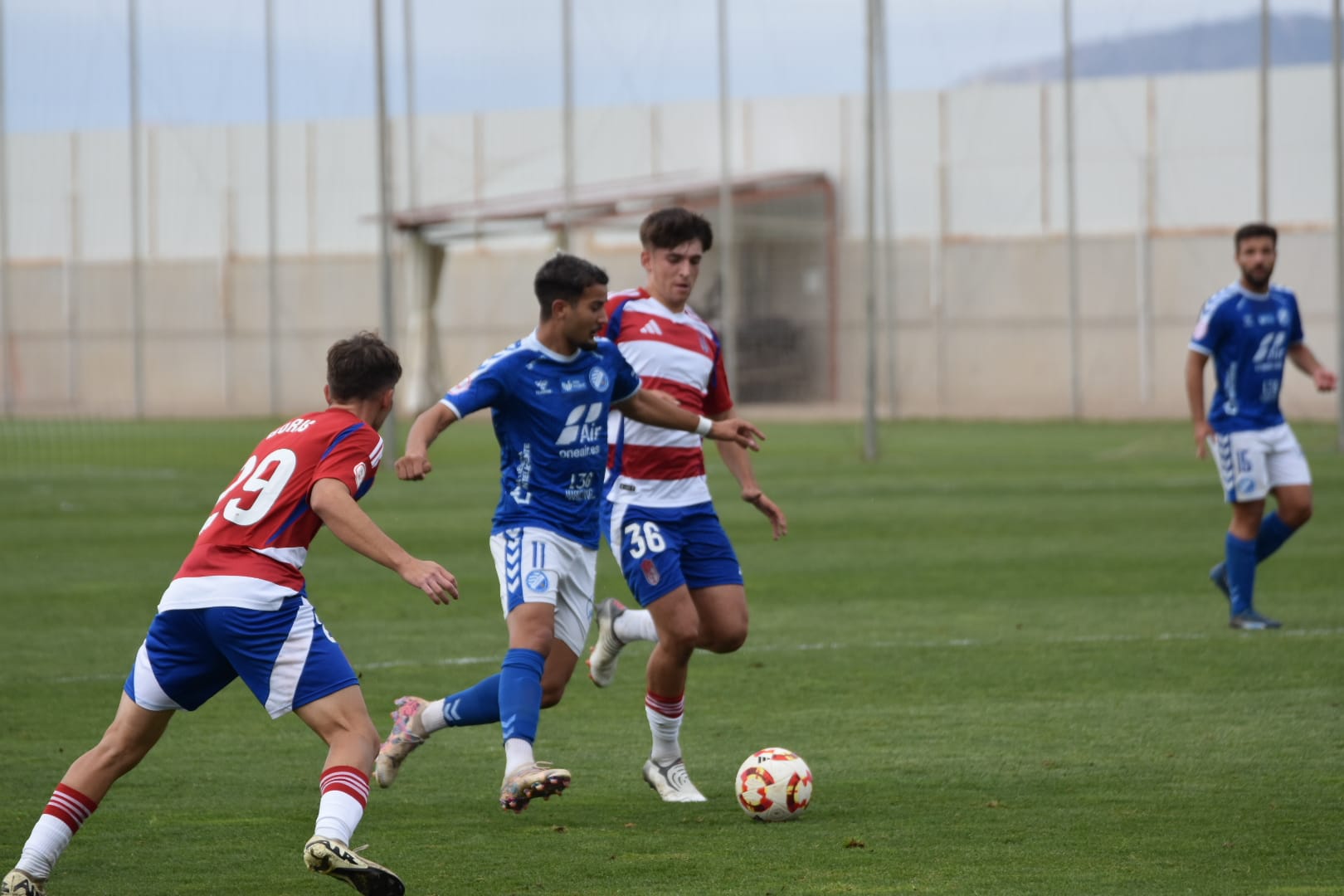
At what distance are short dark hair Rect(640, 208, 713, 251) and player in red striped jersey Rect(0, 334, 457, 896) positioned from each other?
1.86 m

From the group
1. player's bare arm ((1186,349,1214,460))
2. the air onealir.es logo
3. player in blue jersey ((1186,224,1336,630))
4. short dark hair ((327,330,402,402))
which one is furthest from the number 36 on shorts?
player in blue jersey ((1186,224,1336,630))

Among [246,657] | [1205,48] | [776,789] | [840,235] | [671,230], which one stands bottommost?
[776,789]

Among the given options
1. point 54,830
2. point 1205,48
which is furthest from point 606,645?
point 1205,48

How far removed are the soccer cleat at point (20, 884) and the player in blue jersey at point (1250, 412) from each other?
23.6 feet

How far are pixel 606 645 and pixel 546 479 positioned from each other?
4.95 feet

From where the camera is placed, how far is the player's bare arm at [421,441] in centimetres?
548

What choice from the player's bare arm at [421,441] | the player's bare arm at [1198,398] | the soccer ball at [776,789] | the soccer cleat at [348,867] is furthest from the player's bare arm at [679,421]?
the player's bare arm at [1198,398]

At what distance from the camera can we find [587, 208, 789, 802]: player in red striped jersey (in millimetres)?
6508

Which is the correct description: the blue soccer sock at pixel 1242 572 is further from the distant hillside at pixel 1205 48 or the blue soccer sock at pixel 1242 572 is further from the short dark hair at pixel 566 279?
the distant hillside at pixel 1205 48

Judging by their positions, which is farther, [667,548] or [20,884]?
[667,548]

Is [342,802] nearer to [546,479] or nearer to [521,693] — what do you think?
[521,693]

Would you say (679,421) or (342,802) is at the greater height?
(679,421)

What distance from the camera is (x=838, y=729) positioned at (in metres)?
7.54

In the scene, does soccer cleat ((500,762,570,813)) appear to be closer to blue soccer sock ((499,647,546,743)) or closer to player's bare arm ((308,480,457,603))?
blue soccer sock ((499,647,546,743))
